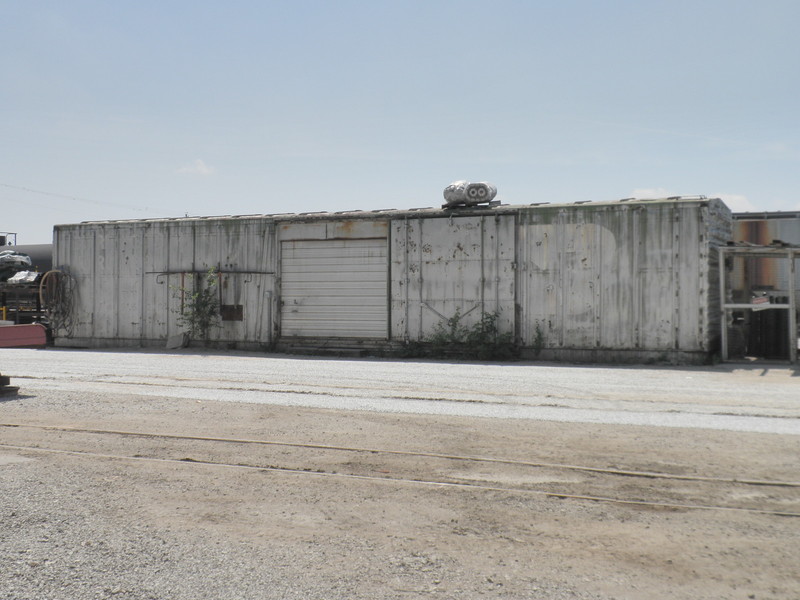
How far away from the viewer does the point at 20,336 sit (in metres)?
9.25

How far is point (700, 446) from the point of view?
7.15 meters

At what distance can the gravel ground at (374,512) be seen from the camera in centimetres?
398

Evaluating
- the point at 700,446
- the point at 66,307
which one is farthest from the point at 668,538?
the point at 66,307

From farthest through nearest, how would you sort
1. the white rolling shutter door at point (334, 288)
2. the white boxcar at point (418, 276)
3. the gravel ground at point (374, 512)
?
the white rolling shutter door at point (334, 288), the white boxcar at point (418, 276), the gravel ground at point (374, 512)

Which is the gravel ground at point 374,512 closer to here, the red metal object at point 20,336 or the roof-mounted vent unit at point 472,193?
the red metal object at point 20,336

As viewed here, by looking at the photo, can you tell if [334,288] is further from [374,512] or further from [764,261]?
[374,512]

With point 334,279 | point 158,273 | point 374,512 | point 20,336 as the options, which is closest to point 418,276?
point 334,279

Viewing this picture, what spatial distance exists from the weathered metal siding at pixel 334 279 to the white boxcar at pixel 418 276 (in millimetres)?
38

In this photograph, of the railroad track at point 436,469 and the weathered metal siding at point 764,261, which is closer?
the railroad track at point 436,469

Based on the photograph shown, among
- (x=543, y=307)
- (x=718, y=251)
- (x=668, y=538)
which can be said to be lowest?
(x=668, y=538)

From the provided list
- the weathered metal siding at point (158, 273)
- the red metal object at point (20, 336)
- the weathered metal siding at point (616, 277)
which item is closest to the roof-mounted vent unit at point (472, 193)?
the weathered metal siding at point (616, 277)

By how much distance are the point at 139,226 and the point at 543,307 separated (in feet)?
40.9

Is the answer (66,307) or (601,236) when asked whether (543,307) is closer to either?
(601,236)

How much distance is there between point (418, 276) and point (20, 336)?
10.6 meters
